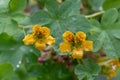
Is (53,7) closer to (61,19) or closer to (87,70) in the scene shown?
(61,19)

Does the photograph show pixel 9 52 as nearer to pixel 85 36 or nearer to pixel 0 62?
pixel 0 62

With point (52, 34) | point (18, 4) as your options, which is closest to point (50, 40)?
point (52, 34)

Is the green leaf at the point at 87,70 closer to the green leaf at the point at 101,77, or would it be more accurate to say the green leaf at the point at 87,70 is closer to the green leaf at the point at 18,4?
the green leaf at the point at 101,77

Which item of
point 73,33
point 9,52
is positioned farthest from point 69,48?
point 9,52

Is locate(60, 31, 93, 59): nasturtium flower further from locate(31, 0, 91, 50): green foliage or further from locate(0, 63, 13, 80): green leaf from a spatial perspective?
locate(0, 63, 13, 80): green leaf

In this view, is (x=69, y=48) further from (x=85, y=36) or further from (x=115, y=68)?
(x=115, y=68)

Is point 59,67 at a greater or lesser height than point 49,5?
lesser

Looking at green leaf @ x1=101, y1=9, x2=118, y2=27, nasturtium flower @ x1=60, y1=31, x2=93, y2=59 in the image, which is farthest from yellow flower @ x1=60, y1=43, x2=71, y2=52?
green leaf @ x1=101, y1=9, x2=118, y2=27
